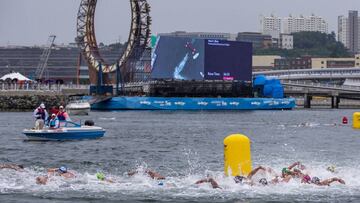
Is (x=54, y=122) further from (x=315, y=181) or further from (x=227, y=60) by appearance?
(x=227, y=60)

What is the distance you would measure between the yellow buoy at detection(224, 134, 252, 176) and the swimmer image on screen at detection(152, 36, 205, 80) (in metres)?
101

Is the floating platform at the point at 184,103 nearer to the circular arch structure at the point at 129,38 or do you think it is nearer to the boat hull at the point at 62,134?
the circular arch structure at the point at 129,38

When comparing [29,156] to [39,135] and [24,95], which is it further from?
[24,95]

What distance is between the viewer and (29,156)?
46.3 meters

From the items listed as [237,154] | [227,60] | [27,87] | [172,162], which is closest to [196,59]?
[227,60]

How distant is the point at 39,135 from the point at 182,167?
14.8m

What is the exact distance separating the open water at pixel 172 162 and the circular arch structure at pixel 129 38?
78710 millimetres

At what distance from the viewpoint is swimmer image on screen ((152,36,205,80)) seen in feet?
443

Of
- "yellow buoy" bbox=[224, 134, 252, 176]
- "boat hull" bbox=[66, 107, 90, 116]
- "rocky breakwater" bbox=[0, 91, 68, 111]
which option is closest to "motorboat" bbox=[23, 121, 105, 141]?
"yellow buoy" bbox=[224, 134, 252, 176]

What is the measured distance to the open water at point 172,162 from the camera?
1249 inches

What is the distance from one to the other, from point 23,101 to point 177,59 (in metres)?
24.9

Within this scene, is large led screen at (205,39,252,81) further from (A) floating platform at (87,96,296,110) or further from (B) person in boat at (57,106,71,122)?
(B) person in boat at (57,106,71,122)

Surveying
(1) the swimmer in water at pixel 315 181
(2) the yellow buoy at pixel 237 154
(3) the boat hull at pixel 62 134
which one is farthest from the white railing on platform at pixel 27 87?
(1) the swimmer in water at pixel 315 181

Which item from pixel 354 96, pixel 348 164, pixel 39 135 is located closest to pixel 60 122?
pixel 39 135
